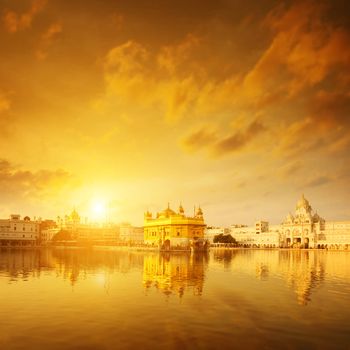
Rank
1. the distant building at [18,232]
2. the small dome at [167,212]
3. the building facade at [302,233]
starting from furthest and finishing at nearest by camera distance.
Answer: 1. the building facade at [302,233]
2. the distant building at [18,232]
3. the small dome at [167,212]

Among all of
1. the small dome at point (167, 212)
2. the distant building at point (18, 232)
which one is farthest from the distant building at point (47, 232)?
the small dome at point (167, 212)

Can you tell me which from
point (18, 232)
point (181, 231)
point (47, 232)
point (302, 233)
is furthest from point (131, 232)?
point (181, 231)

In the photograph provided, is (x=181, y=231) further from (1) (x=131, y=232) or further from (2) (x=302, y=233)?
(2) (x=302, y=233)

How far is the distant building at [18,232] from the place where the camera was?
135 m

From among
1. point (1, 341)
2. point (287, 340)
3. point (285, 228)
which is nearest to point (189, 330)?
point (287, 340)

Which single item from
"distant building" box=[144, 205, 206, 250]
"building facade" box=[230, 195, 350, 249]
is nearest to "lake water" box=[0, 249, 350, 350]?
"distant building" box=[144, 205, 206, 250]

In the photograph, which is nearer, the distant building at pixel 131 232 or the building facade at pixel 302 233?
the building facade at pixel 302 233

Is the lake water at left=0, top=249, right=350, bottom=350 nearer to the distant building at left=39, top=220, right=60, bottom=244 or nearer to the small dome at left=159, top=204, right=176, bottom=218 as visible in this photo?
the small dome at left=159, top=204, right=176, bottom=218

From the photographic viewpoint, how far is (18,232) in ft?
455

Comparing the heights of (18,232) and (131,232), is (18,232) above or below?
above

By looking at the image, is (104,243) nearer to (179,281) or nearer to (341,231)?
(341,231)

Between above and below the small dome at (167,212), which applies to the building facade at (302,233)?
below

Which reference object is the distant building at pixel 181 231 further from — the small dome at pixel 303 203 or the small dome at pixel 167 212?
the small dome at pixel 303 203

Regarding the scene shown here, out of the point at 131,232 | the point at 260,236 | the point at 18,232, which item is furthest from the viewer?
the point at 260,236
